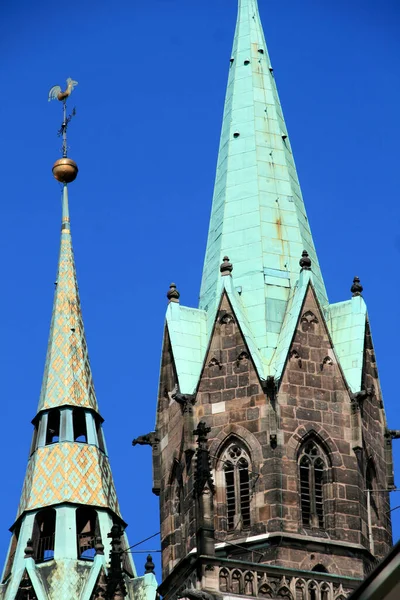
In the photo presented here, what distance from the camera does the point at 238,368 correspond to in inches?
1506

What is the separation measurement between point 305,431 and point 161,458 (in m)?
3.05

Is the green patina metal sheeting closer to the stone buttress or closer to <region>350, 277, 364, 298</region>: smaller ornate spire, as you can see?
<region>350, 277, 364, 298</region>: smaller ornate spire

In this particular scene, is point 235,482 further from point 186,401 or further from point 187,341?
point 187,341

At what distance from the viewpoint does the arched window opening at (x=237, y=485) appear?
36688 mm

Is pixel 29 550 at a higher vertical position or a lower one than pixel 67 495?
lower

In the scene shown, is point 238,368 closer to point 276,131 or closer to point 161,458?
point 161,458

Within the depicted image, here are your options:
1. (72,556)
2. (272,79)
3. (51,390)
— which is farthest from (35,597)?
(272,79)

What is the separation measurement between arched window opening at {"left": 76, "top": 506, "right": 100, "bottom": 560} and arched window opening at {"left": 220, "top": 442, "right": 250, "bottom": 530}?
12425 millimetres

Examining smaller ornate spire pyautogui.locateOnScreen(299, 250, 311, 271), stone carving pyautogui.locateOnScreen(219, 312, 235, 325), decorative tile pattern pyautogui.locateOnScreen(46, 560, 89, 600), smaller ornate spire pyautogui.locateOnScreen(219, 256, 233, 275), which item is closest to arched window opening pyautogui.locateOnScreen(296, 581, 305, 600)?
stone carving pyautogui.locateOnScreen(219, 312, 235, 325)

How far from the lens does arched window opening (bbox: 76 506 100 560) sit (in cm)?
4942

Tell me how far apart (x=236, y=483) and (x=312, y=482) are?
4.14ft

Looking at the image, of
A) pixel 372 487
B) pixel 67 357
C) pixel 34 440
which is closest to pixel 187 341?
pixel 372 487

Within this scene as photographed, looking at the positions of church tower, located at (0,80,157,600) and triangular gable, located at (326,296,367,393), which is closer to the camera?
triangular gable, located at (326,296,367,393)

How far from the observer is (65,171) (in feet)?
184
